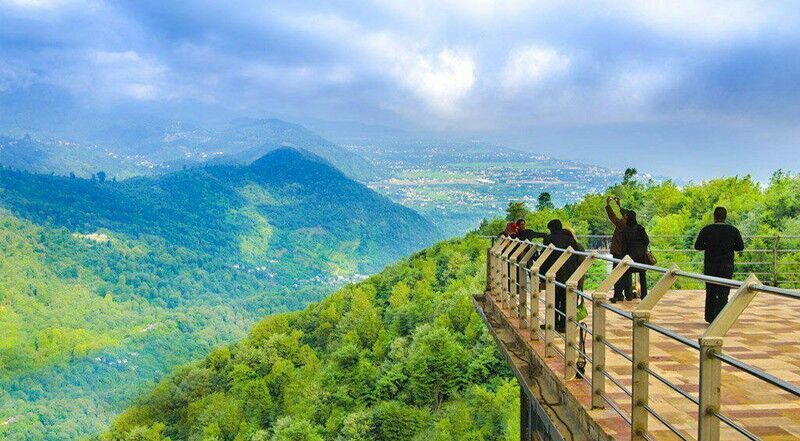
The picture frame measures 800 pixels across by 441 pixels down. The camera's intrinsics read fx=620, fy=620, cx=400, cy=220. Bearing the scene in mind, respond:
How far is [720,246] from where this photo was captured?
837 centimetres

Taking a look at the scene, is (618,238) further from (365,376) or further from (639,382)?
(365,376)

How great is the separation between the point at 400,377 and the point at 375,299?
2080 inches

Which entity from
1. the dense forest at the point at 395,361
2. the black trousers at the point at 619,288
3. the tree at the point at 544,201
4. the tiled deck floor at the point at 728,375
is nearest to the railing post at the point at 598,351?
the tiled deck floor at the point at 728,375

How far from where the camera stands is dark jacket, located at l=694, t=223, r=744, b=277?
833 centimetres

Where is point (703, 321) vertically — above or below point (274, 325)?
above

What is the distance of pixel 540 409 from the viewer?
19.9ft

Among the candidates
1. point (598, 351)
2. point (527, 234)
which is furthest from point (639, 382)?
point (527, 234)

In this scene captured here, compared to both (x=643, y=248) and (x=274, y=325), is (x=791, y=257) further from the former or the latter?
(x=274, y=325)

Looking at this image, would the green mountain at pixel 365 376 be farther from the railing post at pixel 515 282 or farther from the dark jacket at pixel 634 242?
the dark jacket at pixel 634 242

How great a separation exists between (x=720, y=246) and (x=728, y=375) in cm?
322

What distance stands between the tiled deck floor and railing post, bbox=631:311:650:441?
0.13m

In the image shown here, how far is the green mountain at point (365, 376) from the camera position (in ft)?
160

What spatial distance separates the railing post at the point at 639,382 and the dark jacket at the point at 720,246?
16.1 feet

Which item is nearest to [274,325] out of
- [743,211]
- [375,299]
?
[375,299]
